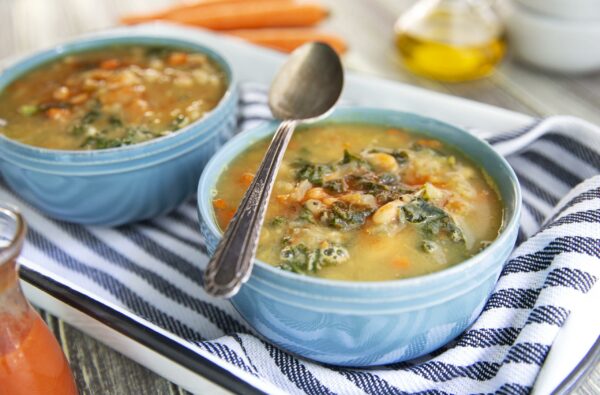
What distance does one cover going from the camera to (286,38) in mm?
3516

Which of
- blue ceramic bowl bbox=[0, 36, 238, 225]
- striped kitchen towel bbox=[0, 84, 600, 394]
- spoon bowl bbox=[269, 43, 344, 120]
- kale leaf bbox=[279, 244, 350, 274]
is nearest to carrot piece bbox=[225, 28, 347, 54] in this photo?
striped kitchen towel bbox=[0, 84, 600, 394]

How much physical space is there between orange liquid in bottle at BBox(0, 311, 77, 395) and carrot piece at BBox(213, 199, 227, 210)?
55 cm

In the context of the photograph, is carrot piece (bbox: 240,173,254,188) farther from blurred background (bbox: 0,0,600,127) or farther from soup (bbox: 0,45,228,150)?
blurred background (bbox: 0,0,600,127)

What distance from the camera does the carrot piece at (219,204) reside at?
1918 mm

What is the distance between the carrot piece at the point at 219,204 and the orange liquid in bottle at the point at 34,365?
1.82ft

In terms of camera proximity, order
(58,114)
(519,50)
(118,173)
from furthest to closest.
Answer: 1. (519,50)
2. (58,114)
3. (118,173)

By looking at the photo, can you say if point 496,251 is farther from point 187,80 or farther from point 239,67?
point 239,67

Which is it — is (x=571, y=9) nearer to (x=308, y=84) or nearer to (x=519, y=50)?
(x=519, y=50)

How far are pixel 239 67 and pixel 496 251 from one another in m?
1.81

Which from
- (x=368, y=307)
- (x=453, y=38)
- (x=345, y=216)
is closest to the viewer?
(x=368, y=307)

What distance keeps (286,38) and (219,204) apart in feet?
5.92

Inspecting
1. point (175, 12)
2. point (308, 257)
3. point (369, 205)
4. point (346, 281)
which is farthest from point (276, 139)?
point (175, 12)

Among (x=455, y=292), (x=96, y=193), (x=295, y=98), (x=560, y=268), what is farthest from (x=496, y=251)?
(x=96, y=193)

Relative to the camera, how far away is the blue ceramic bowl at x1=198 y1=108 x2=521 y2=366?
1550 mm
